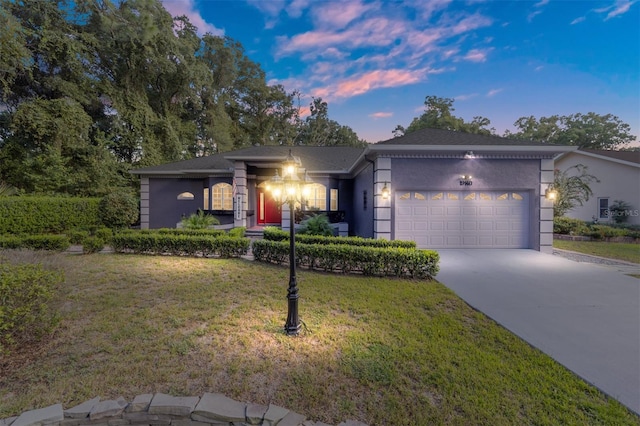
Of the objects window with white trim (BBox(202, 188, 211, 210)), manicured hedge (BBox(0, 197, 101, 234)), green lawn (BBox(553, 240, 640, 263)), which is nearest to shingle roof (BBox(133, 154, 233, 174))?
window with white trim (BBox(202, 188, 211, 210))

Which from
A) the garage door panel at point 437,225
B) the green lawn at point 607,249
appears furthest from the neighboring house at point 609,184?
the garage door panel at point 437,225

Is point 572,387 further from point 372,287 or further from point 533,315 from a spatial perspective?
point 372,287

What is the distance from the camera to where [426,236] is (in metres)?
9.98

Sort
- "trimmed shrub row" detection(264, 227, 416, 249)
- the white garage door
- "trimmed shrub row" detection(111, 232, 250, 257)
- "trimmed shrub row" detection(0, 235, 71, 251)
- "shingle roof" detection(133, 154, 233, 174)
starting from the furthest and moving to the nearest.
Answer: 1. "shingle roof" detection(133, 154, 233, 174)
2. the white garage door
3. "trimmed shrub row" detection(111, 232, 250, 257)
4. "trimmed shrub row" detection(0, 235, 71, 251)
5. "trimmed shrub row" detection(264, 227, 416, 249)

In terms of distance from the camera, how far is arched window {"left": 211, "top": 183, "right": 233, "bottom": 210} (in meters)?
14.6

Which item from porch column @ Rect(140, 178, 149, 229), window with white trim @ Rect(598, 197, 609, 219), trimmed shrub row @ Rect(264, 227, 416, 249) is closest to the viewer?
trimmed shrub row @ Rect(264, 227, 416, 249)

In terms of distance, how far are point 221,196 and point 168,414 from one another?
1321 centimetres

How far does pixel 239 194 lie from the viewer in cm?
1319

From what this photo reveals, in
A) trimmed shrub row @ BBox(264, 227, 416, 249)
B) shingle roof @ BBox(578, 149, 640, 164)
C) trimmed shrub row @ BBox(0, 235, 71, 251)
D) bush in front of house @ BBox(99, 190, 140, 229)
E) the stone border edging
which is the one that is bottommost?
the stone border edging

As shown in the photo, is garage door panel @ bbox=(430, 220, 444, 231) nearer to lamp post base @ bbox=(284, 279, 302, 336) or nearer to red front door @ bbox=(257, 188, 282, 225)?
lamp post base @ bbox=(284, 279, 302, 336)

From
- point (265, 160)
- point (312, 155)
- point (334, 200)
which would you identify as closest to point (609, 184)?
point (334, 200)

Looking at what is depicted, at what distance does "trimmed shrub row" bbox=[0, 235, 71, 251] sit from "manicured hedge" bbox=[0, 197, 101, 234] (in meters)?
2.90

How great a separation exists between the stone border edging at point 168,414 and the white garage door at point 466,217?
328 inches

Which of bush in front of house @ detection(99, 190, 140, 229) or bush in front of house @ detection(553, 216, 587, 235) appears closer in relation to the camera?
bush in front of house @ detection(99, 190, 140, 229)
